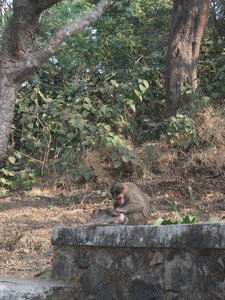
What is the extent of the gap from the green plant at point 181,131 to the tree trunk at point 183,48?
86 cm

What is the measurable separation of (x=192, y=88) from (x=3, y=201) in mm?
4014

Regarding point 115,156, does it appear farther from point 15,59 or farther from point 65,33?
point 15,59

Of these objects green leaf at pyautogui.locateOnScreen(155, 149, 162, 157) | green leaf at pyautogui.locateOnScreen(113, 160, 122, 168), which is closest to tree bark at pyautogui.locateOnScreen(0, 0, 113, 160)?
green leaf at pyautogui.locateOnScreen(113, 160, 122, 168)

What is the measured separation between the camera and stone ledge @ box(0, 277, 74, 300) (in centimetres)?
332

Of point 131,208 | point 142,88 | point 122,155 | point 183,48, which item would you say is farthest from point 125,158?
point 131,208

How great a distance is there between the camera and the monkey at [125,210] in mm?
4082

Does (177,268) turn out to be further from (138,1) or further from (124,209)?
(138,1)

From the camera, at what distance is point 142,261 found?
3.22 m

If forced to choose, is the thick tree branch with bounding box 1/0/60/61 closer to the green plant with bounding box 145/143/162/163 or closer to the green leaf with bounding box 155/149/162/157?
the green plant with bounding box 145/143/162/163

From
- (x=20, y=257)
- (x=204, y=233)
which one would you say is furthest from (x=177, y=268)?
(x=20, y=257)

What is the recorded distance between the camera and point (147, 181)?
767cm

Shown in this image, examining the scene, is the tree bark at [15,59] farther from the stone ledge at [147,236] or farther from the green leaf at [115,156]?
the stone ledge at [147,236]

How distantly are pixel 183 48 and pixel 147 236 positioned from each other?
253 inches

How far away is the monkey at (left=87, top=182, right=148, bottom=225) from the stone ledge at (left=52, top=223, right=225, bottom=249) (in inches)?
12.6
